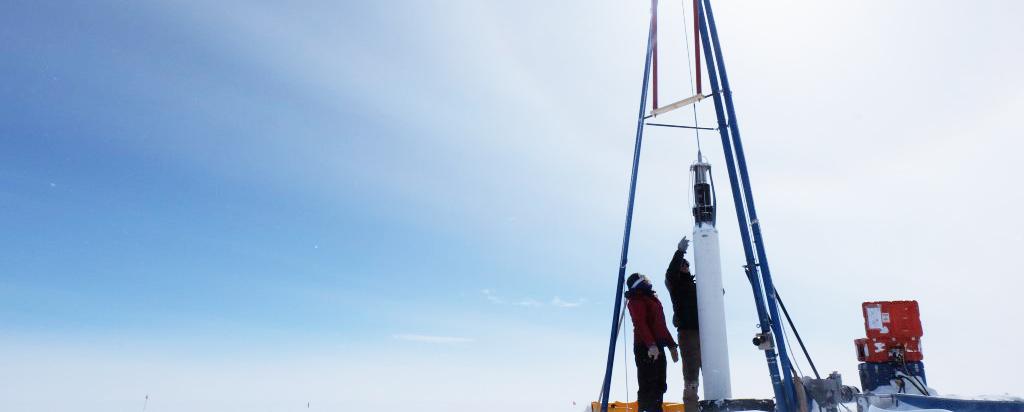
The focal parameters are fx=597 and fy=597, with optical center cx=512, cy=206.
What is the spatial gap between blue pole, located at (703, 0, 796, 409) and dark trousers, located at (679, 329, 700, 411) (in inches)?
74.1

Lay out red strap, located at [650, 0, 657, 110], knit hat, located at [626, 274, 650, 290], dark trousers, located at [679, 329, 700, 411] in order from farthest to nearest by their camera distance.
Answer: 1. red strap, located at [650, 0, 657, 110]
2. dark trousers, located at [679, 329, 700, 411]
3. knit hat, located at [626, 274, 650, 290]

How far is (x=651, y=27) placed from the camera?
1363 centimetres

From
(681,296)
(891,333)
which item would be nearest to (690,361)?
(681,296)

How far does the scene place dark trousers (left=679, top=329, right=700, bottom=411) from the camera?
11.7 m

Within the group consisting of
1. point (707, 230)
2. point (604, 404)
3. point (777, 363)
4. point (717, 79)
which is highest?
point (717, 79)

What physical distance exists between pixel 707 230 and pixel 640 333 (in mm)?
3117

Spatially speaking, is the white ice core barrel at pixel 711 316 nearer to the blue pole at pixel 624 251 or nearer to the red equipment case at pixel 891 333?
the blue pole at pixel 624 251

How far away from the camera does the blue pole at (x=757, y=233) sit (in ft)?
33.8

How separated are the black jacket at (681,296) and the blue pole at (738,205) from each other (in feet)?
4.78

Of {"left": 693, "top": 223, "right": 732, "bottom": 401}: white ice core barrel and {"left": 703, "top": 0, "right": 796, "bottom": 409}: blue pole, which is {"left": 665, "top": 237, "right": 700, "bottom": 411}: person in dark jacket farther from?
{"left": 703, "top": 0, "right": 796, "bottom": 409}: blue pole

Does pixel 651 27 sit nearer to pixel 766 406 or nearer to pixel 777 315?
pixel 777 315

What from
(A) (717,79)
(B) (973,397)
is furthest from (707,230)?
(B) (973,397)

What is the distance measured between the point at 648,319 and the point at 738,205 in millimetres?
2826

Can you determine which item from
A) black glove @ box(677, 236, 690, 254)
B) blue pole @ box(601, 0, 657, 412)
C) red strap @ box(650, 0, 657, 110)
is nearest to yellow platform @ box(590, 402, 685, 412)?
blue pole @ box(601, 0, 657, 412)
